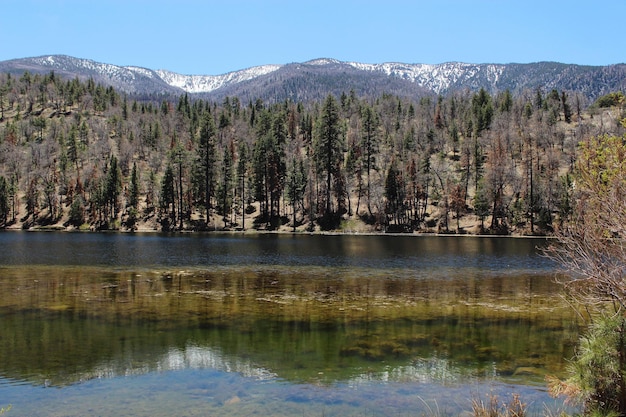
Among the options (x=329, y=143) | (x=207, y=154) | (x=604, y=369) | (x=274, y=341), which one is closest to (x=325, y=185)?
(x=329, y=143)

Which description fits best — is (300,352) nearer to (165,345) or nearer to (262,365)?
(262,365)

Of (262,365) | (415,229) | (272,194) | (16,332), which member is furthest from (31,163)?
(262,365)

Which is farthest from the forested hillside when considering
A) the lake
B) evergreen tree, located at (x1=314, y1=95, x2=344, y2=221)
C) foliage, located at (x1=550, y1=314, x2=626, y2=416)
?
foliage, located at (x1=550, y1=314, x2=626, y2=416)

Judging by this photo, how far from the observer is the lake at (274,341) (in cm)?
1627

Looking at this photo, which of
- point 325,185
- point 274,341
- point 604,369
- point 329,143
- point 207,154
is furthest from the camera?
point 207,154

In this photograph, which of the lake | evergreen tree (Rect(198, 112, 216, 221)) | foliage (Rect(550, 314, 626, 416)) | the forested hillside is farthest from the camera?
evergreen tree (Rect(198, 112, 216, 221))

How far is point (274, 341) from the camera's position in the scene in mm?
23359

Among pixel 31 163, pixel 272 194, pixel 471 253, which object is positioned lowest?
pixel 471 253

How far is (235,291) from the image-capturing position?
37.2 m

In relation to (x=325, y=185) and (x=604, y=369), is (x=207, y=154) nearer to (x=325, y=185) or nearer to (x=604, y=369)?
(x=325, y=185)

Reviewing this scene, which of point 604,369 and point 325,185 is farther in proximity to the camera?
point 325,185

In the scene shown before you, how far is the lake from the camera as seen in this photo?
1627 cm

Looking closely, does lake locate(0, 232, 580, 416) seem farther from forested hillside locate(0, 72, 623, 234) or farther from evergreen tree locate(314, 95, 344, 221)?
evergreen tree locate(314, 95, 344, 221)

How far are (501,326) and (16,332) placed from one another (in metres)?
24.2
